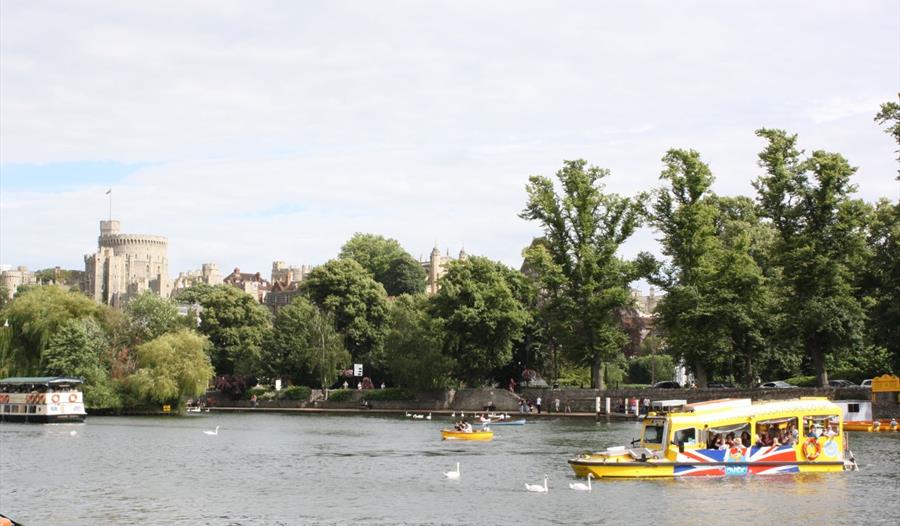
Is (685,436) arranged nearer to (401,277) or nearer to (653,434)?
(653,434)

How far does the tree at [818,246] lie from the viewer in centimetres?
7656

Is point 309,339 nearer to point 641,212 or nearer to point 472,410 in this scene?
point 472,410

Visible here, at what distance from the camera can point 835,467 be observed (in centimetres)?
4644

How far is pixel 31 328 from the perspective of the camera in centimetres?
9675

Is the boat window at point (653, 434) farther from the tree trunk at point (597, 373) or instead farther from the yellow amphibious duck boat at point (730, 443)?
the tree trunk at point (597, 373)

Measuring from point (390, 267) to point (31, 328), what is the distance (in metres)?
71.5

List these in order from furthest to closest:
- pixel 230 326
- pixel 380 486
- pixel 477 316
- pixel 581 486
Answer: pixel 230 326, pixel 477 316, pixel 380 486, pixel 581 486

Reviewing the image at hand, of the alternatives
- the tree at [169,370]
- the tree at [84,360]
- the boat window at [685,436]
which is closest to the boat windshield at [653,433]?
the boat window at [685,436]

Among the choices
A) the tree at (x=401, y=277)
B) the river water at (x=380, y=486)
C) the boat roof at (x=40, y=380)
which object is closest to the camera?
the river water at (x=380, y=486)

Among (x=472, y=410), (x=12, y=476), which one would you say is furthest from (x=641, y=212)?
(x=12, y=476)

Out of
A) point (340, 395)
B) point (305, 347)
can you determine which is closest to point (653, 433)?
point (340, 395)

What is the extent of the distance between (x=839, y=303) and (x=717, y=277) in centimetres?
894

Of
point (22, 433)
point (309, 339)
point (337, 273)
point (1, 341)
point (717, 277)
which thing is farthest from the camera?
point (337, 273)

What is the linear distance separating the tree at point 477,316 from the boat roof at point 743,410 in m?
51.7
